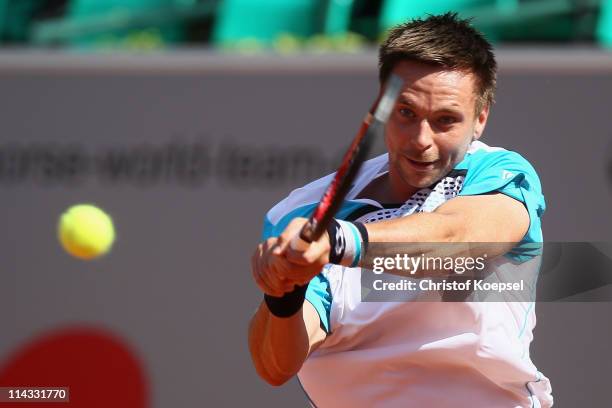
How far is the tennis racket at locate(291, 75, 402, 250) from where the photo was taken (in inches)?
71.6

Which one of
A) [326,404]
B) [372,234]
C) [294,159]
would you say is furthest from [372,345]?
[294,159]

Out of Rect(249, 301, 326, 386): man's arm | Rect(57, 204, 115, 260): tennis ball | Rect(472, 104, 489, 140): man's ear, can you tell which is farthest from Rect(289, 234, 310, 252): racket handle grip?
Rect(57, 204, 115, 260): tennis ball

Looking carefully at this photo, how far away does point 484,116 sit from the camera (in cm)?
232

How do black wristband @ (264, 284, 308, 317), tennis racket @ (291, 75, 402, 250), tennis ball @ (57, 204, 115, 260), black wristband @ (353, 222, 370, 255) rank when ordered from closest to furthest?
tennis racket @ (291, 75, 402, 250) < black wristband @ (353, 222, 370, 255) < black wristband @ (264, 284, 308, 317) < tennis ball @ (57, 204, 115, 260)

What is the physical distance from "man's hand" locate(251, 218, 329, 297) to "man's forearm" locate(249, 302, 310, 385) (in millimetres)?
194

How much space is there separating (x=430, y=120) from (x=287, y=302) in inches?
18.6

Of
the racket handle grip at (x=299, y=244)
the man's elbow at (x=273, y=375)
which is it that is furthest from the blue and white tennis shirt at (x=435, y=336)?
the racket handle grip at (x=299, y=244)

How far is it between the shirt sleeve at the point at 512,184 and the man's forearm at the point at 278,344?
0.44 m

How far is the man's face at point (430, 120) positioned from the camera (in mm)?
2182

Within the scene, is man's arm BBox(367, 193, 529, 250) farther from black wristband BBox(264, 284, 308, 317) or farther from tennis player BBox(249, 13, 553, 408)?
black wristband BBox(264, 284, 308, 317)

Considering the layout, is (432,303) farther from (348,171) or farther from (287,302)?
(348,171)

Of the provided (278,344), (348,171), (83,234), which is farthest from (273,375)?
(83,234)

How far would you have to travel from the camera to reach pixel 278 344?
2.19 m

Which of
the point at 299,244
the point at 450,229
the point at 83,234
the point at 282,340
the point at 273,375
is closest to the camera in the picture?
the point at 299,244
